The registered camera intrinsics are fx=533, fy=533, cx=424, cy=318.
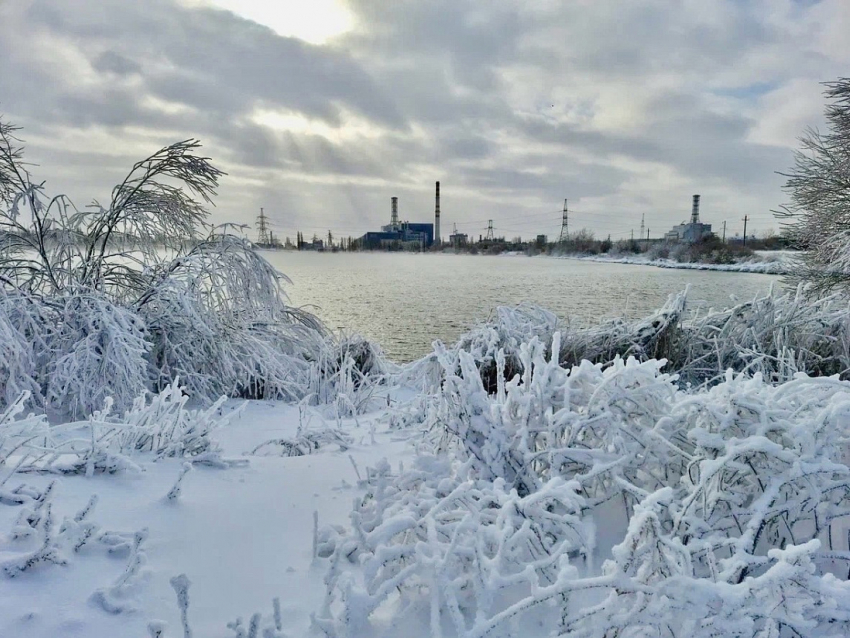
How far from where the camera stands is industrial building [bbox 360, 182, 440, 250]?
80.2m

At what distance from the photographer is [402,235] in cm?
8112

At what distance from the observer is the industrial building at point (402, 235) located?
80250 mm

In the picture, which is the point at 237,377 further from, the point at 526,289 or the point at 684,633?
the point at 526,289

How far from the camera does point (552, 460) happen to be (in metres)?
2.43

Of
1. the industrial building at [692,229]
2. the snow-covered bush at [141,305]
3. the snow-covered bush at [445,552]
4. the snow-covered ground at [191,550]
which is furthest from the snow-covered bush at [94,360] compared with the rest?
the industrial building at [692,229]

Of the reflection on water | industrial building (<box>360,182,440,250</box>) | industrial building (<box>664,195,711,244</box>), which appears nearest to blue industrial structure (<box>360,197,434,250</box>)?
industrial building (<box>360,182,440,250</box>)

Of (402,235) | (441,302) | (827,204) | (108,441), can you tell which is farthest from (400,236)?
(108,441)

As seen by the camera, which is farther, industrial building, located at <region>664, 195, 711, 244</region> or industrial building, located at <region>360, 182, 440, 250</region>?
industrial building, located at <region>360, 182, 440, 250</region>

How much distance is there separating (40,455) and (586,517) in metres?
2.85

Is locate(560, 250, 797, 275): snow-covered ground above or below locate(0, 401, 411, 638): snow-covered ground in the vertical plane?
above

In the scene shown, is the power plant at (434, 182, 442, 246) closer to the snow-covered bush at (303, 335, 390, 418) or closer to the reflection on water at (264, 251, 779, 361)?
the reflection on water at (264, 251, 779, 361)

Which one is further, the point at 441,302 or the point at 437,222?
the point at 437,222

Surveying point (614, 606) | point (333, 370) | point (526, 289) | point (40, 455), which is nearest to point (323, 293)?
point (526, 289)

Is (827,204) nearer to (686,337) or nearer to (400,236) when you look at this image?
(686,337)
